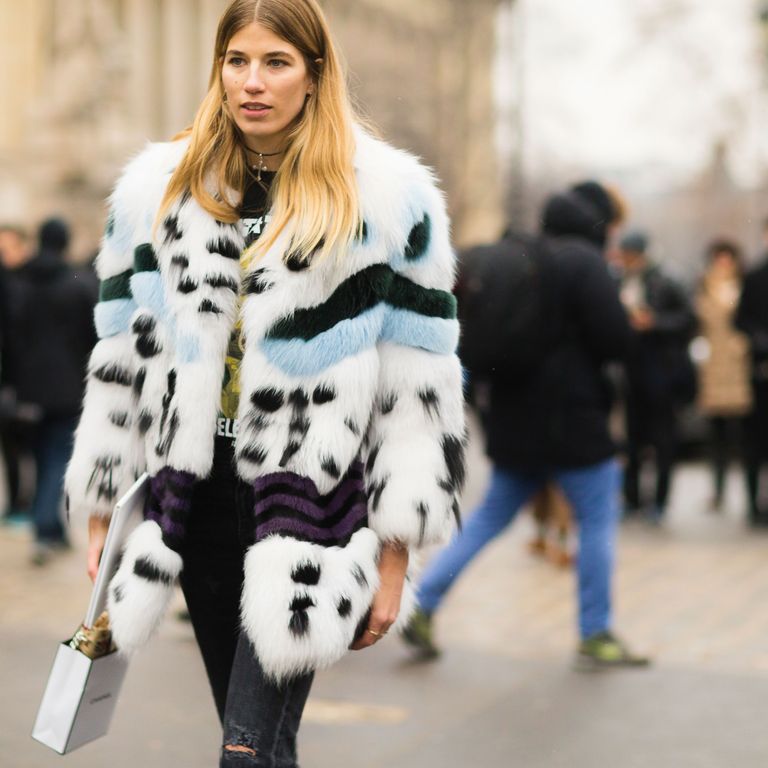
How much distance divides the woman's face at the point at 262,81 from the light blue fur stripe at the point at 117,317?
0.46 m

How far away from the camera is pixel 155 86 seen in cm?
4053

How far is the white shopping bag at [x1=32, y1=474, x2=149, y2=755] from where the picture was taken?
3.10m

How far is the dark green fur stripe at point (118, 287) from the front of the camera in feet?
10.6

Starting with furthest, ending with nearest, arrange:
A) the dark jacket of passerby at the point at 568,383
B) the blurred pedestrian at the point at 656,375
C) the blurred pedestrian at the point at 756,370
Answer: the blurred pedestrian at the point at 656,375 → the blurred pedestrian at the point at 756,370 → the dark jacket of passerby at the point at 568,383

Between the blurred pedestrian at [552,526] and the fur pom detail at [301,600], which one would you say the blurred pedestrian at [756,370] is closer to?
the blurred pedestrian at [552,526]

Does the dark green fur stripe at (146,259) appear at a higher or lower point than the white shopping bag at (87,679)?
higher

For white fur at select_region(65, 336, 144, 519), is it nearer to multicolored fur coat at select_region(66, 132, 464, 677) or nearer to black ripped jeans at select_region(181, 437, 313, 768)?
multicolored fur coat at select_region(66, 132, 464, 677)

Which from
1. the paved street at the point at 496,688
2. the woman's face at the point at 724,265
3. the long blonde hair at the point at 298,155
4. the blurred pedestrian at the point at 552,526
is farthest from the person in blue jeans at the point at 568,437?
the woman's face at the point at 724,265

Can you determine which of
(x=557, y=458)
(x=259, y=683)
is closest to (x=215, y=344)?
(x=259, y=683)

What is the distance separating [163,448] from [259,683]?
0.51 m

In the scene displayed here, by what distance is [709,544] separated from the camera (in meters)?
9.88

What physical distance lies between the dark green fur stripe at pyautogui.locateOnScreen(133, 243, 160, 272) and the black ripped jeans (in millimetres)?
400

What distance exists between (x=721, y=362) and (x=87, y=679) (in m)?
8.90

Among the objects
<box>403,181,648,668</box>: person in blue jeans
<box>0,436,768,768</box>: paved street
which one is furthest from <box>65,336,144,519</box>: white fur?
<box>403,181,648,668</box>: person in blue jeans
